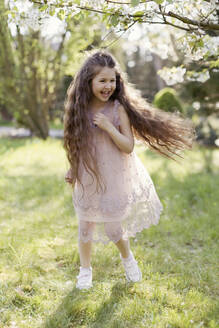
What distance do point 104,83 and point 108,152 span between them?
465 mm

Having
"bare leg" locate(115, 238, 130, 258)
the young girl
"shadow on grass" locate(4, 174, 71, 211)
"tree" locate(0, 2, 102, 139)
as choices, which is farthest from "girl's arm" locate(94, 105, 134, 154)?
"tree" locate(0, 2, 102, 139)

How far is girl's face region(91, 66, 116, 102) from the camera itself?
2322 mm

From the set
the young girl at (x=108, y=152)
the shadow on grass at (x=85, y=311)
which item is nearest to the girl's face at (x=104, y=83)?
the young girl at (x=108, y=152)

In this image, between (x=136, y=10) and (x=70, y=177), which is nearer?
(x=136, y=10)

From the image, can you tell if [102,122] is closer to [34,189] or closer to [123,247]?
[123,247]

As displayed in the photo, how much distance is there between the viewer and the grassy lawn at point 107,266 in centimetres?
222

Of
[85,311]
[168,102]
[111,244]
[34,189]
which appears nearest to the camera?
[85,311]

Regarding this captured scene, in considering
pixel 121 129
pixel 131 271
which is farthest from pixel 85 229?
pixel 121 129

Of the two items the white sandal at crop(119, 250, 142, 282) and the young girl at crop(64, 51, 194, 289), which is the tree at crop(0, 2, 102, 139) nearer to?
the young girl at crop(64, 51, 194, 289)

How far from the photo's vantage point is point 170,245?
3383mm

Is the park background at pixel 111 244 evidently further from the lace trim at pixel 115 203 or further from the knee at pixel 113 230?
the lace trim at pixel 115 203

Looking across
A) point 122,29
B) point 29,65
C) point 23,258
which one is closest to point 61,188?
point 23,258

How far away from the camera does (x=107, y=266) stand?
2959 millimetres

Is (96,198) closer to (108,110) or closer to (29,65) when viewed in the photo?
(108,110)
